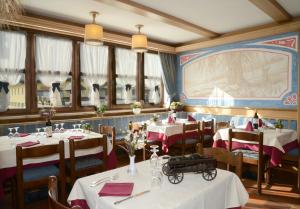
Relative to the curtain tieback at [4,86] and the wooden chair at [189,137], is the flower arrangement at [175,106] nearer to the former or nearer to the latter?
the wooden chair at [189,137]

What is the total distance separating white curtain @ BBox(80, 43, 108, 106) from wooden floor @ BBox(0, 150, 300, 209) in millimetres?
2499

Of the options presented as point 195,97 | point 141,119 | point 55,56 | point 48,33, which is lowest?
point 141,119

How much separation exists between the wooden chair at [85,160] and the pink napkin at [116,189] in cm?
111

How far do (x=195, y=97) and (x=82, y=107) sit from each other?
2904mm

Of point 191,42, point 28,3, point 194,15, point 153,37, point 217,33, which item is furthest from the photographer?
point 191,42

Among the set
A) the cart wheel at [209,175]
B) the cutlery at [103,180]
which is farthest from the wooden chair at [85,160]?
the cart wheel at [209,175]

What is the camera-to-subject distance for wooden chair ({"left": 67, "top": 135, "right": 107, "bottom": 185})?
2687 millimetres

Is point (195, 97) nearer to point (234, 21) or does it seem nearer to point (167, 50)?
point (167, 50)

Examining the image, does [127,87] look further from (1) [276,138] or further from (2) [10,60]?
(1) [276,138]

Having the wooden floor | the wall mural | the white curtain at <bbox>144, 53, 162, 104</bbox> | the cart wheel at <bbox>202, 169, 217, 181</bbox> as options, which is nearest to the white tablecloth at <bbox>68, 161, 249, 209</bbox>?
the cart wheel at <bbox>202, 169, 217, 181</bbox>

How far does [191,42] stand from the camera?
21.0ft

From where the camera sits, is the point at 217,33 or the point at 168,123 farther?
the point at 217,33

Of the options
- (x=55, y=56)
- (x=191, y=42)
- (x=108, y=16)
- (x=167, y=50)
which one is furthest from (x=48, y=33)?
(x=191, y=42)

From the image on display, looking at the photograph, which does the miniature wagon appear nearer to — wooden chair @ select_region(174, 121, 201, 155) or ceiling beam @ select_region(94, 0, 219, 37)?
wooden chair @ select_region(174, 121, 201, 155)
